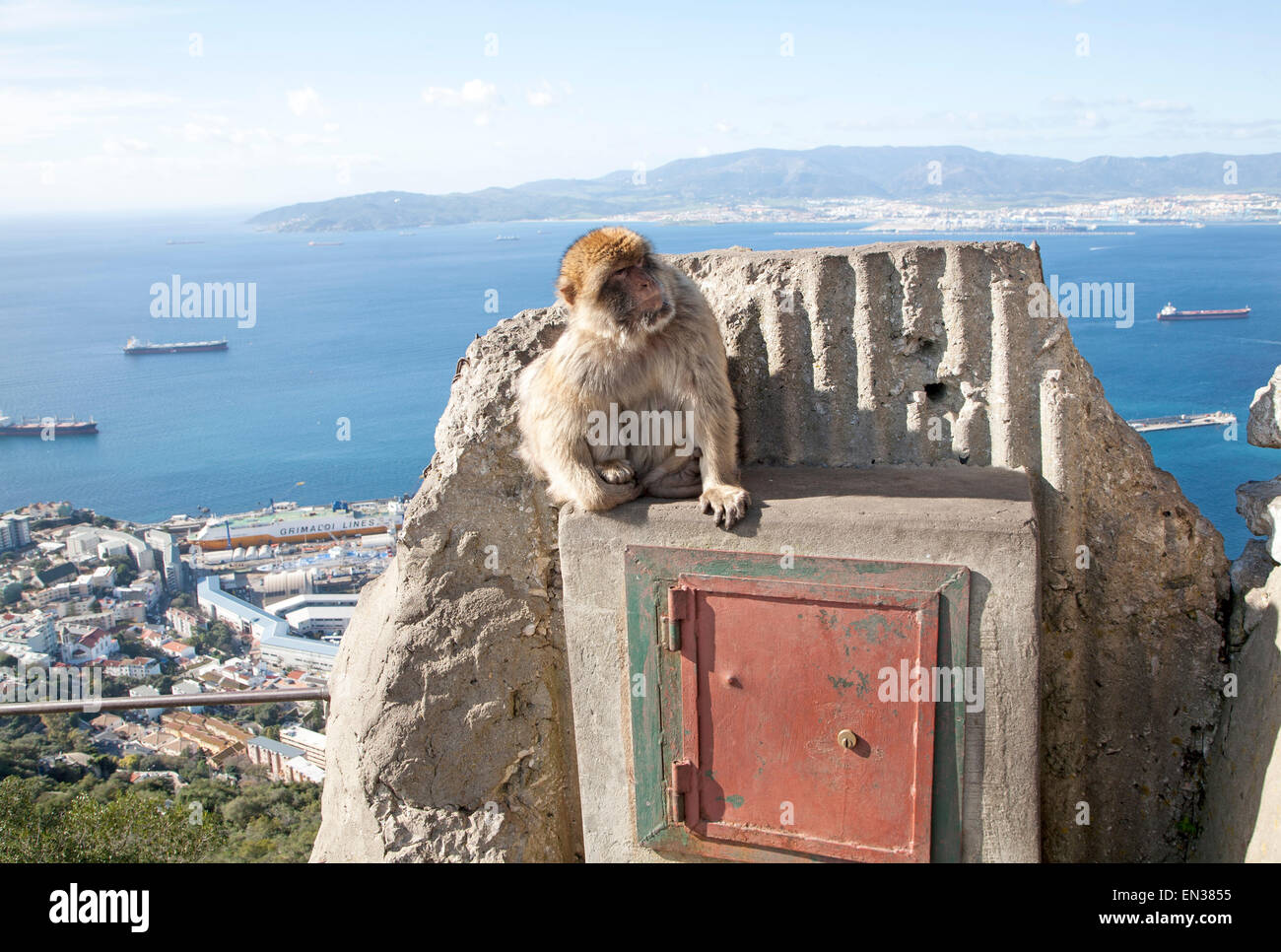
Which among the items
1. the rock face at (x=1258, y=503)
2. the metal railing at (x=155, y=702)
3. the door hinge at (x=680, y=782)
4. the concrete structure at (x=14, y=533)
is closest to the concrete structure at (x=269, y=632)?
the metal railing at (x=155, y=702)

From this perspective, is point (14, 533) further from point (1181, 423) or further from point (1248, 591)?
point (1248, 591)

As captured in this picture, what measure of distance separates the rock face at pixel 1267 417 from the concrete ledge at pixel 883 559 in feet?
3.13

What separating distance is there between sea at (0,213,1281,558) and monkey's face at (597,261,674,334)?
62.7 inches

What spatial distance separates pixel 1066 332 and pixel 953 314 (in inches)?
15.2

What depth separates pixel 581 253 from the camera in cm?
353

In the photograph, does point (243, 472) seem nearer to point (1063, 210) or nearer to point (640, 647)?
point (1063, 210)

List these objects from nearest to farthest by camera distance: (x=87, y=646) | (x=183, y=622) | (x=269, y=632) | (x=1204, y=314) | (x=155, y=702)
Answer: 1. (x=155, y=702)
2. (x=269, y=632)
3. (x=87, y=646)
4. (x=183, y=622)
5. (x=1204, y=314)

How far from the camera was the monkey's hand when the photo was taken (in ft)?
10.5

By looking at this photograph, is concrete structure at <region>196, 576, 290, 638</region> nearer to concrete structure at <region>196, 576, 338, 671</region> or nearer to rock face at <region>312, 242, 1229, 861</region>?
concrete structure at <region>196, 576, 338, 671</region>

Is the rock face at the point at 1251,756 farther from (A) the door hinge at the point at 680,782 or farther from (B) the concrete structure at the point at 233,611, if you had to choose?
(B) the concrete structure at the point at 233,611

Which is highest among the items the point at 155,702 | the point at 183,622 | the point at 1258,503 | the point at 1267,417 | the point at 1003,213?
the point at 1003,213

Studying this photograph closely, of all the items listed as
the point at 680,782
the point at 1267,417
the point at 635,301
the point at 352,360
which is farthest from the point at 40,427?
the point at 1267,417

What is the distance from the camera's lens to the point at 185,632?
13.0m

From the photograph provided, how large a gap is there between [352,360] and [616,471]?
44343 mm
